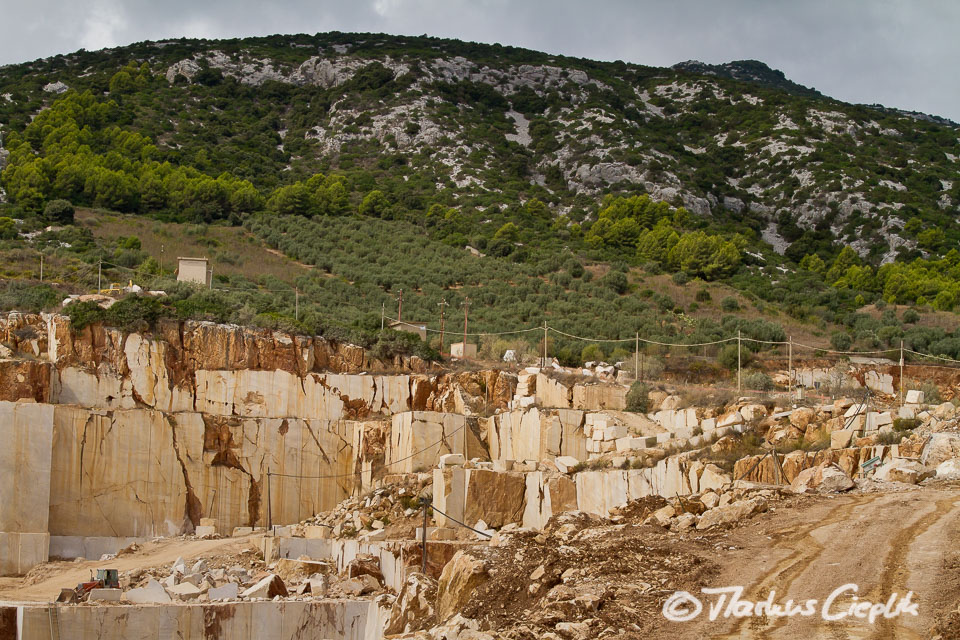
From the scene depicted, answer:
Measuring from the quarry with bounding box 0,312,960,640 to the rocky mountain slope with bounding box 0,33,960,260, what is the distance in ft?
127

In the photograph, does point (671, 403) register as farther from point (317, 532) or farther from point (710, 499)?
point (710, 499)

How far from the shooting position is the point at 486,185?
244 feet

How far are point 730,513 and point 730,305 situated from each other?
36099 mm

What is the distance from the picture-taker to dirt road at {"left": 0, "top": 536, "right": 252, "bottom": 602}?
22.7 meters

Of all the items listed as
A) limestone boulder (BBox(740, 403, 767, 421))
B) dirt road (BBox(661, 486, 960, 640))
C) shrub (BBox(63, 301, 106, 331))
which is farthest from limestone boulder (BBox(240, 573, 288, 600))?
shrub (BBox(63, 301, 106, 331))

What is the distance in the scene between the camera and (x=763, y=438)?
Answer: 73.3ft

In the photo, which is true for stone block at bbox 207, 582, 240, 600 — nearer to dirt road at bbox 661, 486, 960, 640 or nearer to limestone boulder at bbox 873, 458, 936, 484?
dirt road at bbox 661, 486, 960, 640

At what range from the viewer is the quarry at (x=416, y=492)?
40.4ft

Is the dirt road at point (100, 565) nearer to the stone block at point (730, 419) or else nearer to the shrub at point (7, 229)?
the stone block at point (730, 419)

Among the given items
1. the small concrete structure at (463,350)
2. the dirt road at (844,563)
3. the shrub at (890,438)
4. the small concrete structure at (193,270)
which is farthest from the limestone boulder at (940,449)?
the small concrete structure at (193,270)

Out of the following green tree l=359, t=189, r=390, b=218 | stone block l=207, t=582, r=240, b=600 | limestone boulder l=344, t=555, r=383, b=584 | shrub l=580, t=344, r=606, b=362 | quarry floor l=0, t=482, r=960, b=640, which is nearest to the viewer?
quarry floor l=0, t=482, r=960, b=640

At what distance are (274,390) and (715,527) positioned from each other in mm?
19284

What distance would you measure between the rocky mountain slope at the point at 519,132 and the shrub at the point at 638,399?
39.3m

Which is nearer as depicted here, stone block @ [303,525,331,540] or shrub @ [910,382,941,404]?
stone block @ [303,525,331,540]
